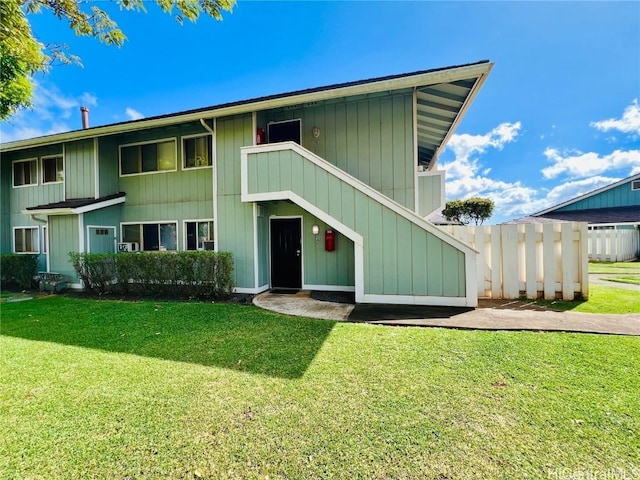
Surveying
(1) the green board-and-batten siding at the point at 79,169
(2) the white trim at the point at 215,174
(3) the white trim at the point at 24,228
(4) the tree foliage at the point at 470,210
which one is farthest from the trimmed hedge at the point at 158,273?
(4) the tree foliage at the point at 470,210

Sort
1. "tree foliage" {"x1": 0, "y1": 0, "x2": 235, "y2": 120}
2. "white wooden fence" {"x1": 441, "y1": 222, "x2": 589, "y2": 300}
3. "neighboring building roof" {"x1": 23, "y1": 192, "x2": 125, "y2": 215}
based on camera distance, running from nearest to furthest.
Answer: "tree foliage" {"x1": 0, "y1": 0, "x2": 235, "y2": 120}
"white wooden fence" {"x1": 441, "y1": 222, "x2": 589, "y2": 300}
"neighboring building roof" {"x1": 23, "y1": 192, "x2": 125, "y2": 215}

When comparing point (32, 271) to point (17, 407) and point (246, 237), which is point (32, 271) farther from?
point (17, 407)

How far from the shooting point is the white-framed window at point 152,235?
995 centimetres

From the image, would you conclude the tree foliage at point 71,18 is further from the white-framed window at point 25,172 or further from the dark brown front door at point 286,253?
the white-framed window at point 25,172

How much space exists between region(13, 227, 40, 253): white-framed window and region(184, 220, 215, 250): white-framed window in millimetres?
7262

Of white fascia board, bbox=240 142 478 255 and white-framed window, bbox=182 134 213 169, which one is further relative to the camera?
white-framed window, bbox=182 134 213 169

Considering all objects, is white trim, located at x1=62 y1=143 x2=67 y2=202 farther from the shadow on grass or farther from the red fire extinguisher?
the red fire extinguisher

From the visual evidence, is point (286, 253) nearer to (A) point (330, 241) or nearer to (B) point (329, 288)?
(A) point (330, 241)

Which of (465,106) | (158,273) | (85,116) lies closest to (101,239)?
(158,273)

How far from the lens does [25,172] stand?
39.3 ft

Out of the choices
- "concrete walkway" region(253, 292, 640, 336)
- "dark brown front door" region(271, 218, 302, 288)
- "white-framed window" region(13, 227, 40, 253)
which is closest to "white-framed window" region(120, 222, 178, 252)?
"dark brown front door" region(271, 218, 302, 288)

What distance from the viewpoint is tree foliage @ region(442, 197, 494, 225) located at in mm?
28969

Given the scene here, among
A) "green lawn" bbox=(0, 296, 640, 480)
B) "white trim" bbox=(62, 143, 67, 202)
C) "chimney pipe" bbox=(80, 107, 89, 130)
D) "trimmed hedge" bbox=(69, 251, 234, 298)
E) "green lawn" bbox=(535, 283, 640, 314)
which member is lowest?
"green lawn" bbox=(0, 296, 640, 480)

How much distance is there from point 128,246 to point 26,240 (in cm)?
578
